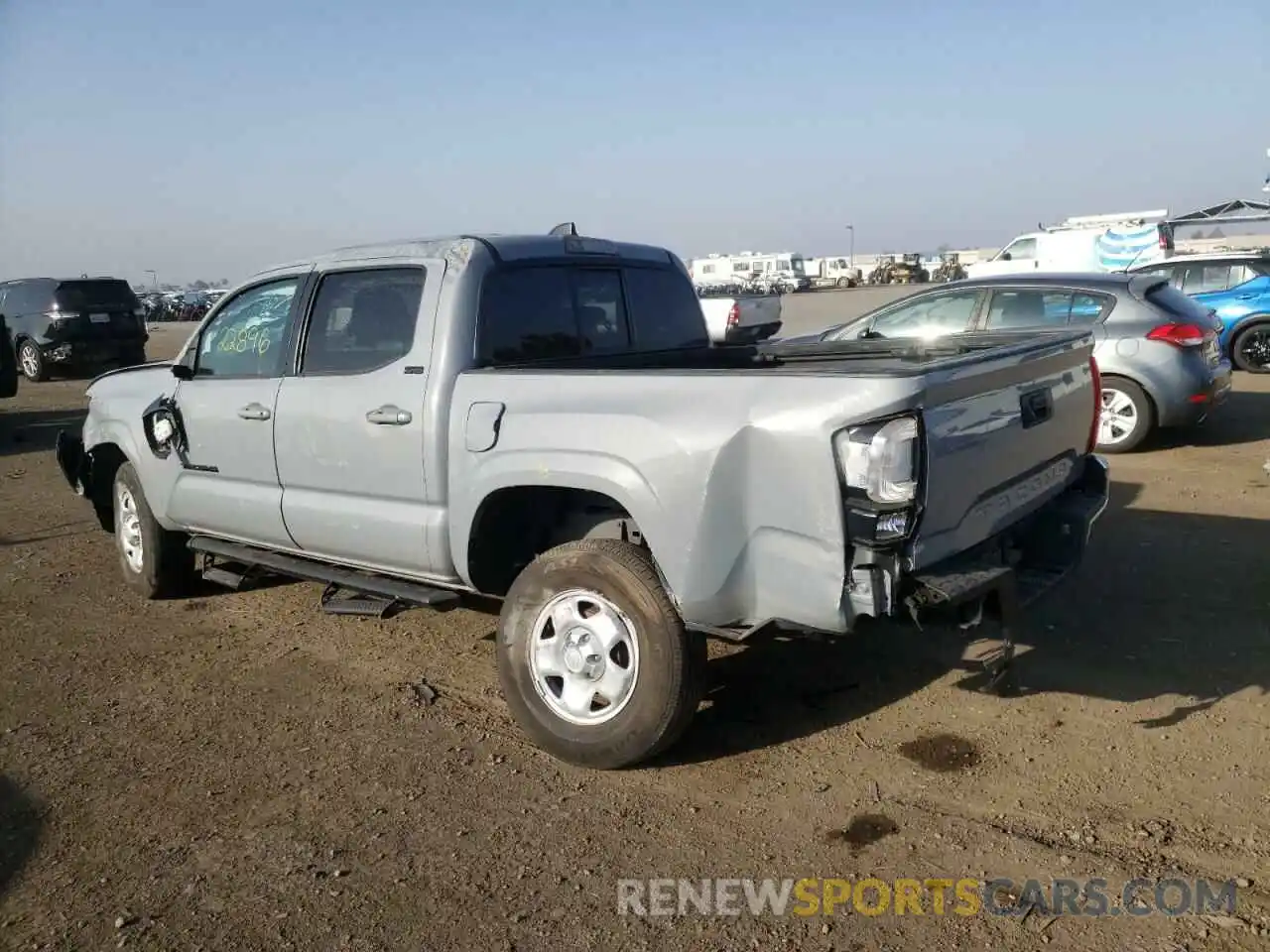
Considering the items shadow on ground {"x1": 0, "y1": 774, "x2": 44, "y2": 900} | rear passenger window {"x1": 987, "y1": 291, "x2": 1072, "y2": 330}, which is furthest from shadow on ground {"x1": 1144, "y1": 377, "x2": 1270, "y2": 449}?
shadow on ground {"x1": 0, "y1": 774, "x2": 44, "y2": 900}

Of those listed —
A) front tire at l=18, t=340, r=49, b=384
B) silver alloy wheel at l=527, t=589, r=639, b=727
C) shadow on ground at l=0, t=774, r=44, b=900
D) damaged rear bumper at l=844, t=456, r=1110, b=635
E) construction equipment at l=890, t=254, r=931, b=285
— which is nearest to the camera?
damaged rear bumper at l=844, t=456, r=1110, b=635

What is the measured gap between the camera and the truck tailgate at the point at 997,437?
10.5 feet

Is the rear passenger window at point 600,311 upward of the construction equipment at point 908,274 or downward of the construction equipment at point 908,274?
upward

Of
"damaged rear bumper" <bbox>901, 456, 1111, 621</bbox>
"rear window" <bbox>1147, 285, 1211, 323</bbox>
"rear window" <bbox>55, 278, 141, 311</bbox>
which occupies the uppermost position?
"rear window" <bbox>55, 278, 141, 311</bbox>

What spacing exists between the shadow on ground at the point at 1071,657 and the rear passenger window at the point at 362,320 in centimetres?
205

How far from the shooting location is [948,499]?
3.28 m

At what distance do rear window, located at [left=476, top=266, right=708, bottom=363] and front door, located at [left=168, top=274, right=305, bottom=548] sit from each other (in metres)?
1.21

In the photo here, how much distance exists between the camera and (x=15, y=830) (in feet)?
11.4

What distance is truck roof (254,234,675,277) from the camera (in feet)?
14.2

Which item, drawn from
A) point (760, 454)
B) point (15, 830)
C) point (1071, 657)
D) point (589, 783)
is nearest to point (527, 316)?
point (760, 454)

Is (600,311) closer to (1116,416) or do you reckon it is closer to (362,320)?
(362,320)

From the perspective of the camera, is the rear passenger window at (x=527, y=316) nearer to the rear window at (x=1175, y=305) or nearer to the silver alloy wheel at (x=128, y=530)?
the silver alloy wheel at (x=128, y=530)

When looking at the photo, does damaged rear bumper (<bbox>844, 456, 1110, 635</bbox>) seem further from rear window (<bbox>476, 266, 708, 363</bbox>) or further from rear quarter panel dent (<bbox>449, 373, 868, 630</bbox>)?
rear window (<bbox>476, 266, 708, 363</bbox>)

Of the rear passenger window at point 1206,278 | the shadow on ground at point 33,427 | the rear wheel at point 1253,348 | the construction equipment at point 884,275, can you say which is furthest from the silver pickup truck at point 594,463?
the construction equipment at point 884,275
